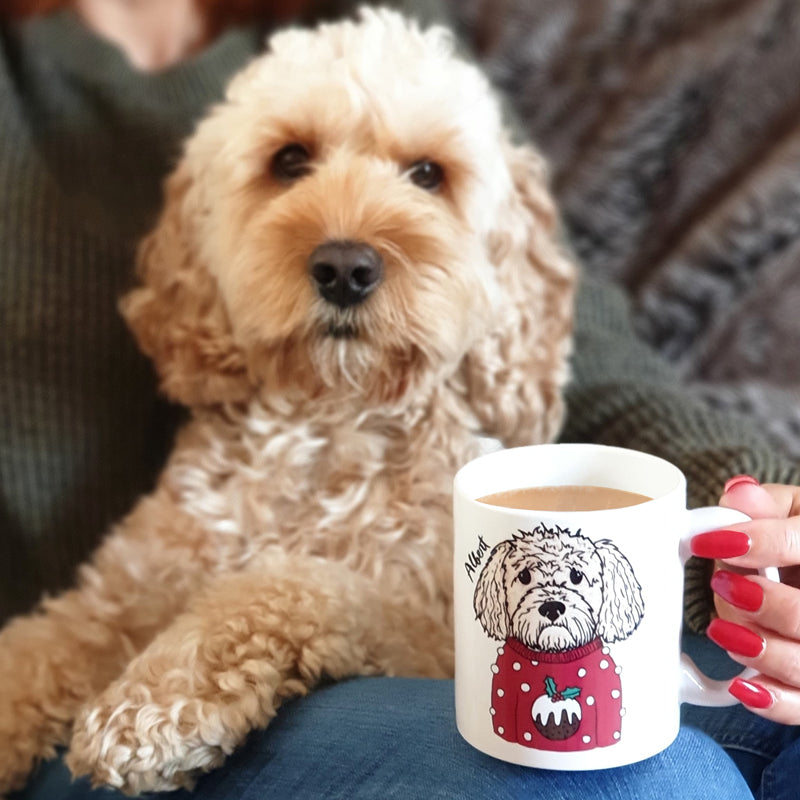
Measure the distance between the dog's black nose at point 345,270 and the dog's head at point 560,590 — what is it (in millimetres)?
466

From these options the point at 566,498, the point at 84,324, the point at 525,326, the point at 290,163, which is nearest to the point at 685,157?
the point at 525,326

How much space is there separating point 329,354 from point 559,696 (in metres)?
0.53

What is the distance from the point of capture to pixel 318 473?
1291 mm

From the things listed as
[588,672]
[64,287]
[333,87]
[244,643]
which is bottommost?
[244,643]

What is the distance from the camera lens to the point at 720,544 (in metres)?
0.76

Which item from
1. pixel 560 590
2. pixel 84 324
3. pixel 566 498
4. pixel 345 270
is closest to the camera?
pixel 560 590

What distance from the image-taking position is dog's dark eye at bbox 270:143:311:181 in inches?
50.8

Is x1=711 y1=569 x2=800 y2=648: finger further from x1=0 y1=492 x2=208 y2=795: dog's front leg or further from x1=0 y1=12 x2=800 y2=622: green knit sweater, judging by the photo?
x1=0 y1=492 x2=208 y2=795: dog's front leg

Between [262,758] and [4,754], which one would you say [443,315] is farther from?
[4,754]

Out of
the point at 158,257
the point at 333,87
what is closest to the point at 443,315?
the point at 333,87

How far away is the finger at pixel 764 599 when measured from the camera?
84cm

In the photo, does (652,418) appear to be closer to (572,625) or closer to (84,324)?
(572,625)

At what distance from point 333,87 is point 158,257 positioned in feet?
1.09

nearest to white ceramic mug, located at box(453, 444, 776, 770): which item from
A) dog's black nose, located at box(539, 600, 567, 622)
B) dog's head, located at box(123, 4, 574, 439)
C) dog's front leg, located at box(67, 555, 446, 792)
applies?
dog's black nose, located at box(539, 600, 567, 622)
